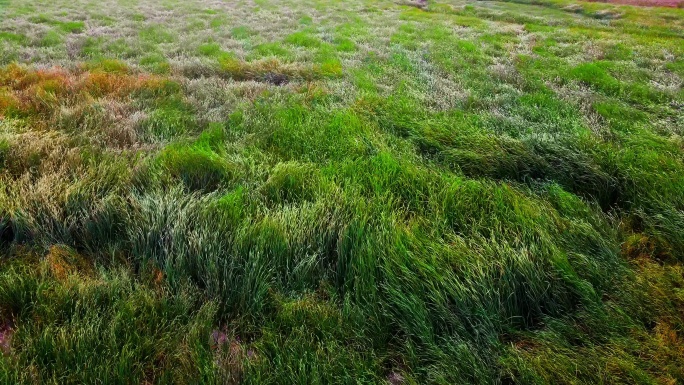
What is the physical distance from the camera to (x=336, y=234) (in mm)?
3545

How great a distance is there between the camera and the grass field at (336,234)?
8.14ft

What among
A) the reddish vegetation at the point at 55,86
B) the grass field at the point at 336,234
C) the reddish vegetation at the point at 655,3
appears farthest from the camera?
the reddish vegetation at the point at 655,3

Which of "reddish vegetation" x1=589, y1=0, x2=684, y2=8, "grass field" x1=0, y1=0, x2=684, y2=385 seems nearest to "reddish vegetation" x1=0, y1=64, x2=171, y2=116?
"grass field" x1=0, y1=0, x2=684, y2=385

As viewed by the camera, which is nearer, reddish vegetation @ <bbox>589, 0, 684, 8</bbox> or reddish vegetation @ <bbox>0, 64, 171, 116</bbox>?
reddish vegetation @ <bbox>0, 64, 171, 116</bbox>

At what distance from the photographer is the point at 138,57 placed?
10.3m

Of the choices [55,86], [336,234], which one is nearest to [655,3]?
[336,234]

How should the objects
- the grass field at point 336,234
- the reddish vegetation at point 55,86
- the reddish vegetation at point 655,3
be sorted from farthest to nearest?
1. the reddish vegetation at point 655,3
2. the reddish vegetation at point 55,86
3. the grass field at point 336,234

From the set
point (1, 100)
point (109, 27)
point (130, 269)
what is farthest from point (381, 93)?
point (109, 27)

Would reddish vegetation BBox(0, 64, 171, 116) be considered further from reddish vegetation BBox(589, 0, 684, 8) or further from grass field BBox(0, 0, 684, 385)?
reddish vegetation BBox(589, 0, 684, 8)

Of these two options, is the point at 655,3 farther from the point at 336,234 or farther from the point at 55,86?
the point at 55,86

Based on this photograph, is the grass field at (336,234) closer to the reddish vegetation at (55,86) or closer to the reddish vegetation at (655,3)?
the reddish vegetation at (55,86)

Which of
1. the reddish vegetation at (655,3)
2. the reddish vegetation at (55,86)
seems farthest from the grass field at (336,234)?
the reddish vegetation at (655,3)

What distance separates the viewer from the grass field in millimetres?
2480

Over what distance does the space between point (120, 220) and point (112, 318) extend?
1318 millimetres
